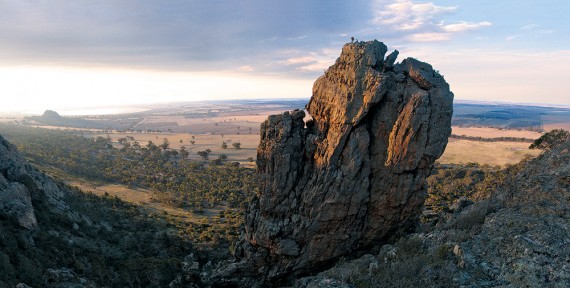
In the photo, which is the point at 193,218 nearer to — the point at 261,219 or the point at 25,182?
the point at 25,182

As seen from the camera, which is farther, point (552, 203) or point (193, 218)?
point (193, 218)

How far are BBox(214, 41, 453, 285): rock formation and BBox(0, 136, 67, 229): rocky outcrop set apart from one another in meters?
14.7

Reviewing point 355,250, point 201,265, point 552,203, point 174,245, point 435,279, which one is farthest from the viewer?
point 174,245

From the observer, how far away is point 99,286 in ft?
64.8

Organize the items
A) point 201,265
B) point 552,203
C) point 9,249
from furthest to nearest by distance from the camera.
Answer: point 201,265
point 9,249
point 552,203

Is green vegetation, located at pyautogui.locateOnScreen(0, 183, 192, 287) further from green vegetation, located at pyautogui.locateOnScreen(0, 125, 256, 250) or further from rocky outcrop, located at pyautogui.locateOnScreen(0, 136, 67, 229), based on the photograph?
green vegetation, located at pyautogui.locateOnScreen(0, 125, 256, 250)

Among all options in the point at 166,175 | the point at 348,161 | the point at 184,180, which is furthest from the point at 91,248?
the point at 166,175

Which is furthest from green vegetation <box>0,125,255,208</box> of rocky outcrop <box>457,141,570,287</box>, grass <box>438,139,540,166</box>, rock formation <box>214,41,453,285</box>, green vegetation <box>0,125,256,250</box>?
grass <box>438,139,540,166</box>

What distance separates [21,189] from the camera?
2481 cm

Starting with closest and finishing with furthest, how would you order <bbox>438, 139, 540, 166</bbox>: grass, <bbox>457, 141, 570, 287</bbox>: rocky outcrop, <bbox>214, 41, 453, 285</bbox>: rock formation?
<bbox>457, 141, 570, 287</bbox>: rocky outcrop, <bbox>214, 41, 453, 285</bbox>: rock formation, <bbox>438, 139, 540, 166</bbox>: grass

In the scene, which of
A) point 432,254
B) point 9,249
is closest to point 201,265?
point 9,249

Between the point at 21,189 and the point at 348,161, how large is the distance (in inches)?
938

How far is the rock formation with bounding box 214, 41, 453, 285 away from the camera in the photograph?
62.6 feet

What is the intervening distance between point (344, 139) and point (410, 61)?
6.23 meters
